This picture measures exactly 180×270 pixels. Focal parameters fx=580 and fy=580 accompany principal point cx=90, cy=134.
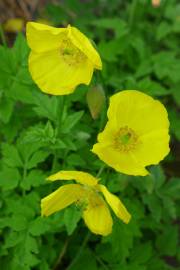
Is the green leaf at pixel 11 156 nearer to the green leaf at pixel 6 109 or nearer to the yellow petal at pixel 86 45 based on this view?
the green leaf at pixel 6 109

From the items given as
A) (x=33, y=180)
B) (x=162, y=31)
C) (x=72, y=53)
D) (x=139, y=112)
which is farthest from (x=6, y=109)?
(x=162, y=31)

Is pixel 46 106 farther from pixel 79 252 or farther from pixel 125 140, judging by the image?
pixel 79 252

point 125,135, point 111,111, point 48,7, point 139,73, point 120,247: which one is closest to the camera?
point 111,111

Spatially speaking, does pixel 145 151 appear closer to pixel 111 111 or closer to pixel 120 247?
pixel 111 111

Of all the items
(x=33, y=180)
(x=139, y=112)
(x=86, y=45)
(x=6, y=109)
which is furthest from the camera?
(x=6, y=109)

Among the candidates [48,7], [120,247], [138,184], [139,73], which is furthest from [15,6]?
[120,247]

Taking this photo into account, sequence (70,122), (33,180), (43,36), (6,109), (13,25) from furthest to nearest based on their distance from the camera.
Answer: (13,25) → (6,109) → (33,180) → (70,122) → (43,36)

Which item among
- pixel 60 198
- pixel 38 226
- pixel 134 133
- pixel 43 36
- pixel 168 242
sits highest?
pixel 43 36
